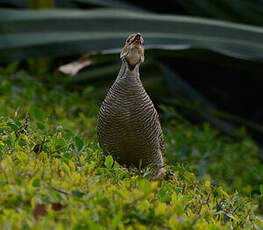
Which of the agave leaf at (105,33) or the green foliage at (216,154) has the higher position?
the agave leaf at (105,33)

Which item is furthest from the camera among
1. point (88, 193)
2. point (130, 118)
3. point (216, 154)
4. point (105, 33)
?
point (105, 33)

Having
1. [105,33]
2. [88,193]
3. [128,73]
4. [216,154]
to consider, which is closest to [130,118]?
[128,73]

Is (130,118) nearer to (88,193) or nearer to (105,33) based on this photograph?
(88,193)

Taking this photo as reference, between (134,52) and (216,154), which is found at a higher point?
(134,52)

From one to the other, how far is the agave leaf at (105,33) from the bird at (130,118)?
7.65 feet

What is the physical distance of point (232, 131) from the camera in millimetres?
7102

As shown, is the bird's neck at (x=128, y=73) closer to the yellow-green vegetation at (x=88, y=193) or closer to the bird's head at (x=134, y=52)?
the bird's head at (x=134, y=52)

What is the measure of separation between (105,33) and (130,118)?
2883 millimetres

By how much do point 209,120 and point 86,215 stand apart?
4.87 m

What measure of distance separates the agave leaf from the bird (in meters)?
2.33

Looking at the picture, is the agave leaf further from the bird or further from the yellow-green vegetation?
the bird

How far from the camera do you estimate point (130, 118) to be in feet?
11.4

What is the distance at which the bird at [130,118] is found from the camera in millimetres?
3486

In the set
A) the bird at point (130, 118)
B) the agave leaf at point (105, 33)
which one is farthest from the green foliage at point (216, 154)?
the bird at point (130, 118)
